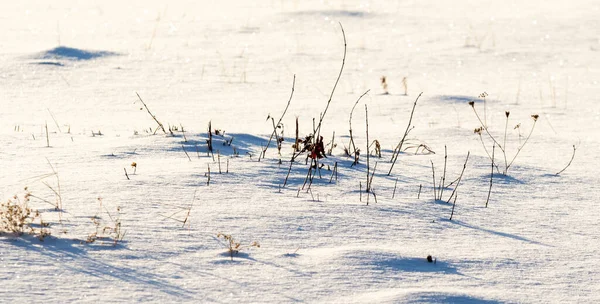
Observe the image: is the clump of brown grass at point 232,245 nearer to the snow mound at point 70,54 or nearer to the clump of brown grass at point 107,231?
the clump of brown grass at point 107,231

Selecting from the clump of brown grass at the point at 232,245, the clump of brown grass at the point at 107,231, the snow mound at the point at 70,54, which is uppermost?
the snow mound at the point at 70,54

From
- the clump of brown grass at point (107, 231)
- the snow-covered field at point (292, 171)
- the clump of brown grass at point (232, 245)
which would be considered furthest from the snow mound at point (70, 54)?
the clump of brown grass at point (232, 245)

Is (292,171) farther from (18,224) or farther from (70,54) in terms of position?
(70,54)

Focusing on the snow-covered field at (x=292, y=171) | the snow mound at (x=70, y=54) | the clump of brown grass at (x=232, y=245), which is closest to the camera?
the snow-covered field at (x=292, y=171)

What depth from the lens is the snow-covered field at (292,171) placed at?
2674 mm

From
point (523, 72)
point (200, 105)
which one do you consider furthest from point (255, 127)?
point (523, 72)

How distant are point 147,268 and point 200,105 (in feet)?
12.3

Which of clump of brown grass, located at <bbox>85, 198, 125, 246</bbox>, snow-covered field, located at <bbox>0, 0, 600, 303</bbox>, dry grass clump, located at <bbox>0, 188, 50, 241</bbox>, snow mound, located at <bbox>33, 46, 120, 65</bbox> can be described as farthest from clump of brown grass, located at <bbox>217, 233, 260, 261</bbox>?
snow mound, located at <bbox>33, 46, 120, 65</bbox>

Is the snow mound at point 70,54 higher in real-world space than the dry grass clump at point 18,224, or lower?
higher

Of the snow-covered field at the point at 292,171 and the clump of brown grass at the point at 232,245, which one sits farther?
the clump of brown grass at the point at 232,245

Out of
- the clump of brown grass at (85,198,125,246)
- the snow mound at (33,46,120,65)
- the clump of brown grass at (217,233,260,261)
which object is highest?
the snow mound at (33,46,120,65)

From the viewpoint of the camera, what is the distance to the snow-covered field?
2674 millimetres

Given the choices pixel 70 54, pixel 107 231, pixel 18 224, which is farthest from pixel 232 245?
pixel 70 54

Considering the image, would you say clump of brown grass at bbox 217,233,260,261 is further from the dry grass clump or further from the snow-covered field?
the dry grass clump
